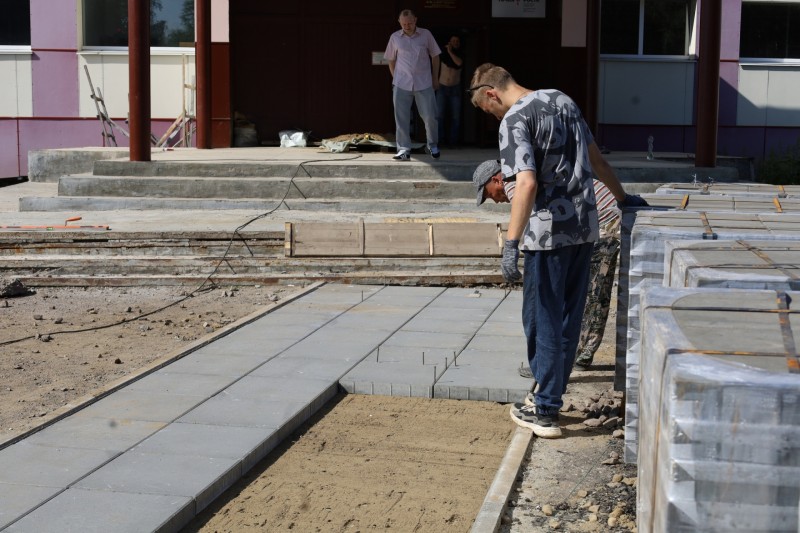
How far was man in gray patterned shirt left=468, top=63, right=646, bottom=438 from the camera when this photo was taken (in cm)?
525

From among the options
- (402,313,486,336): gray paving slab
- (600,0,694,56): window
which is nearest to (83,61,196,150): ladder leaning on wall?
(600,0,694,56): window

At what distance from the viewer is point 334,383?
6043mm

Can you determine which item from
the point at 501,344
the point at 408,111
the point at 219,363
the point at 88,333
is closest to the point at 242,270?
the point at 88,333

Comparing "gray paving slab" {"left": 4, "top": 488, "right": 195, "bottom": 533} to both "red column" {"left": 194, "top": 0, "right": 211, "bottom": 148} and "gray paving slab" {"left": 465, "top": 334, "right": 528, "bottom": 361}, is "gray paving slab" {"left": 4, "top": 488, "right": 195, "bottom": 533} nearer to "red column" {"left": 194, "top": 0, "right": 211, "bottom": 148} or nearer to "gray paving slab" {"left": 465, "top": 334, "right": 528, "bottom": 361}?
"gray paving slab" {"left": 465, "top": 334, "right": 528, "bottom": 361}

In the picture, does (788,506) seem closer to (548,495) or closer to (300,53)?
(548,495)

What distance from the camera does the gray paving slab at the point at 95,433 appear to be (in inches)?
192

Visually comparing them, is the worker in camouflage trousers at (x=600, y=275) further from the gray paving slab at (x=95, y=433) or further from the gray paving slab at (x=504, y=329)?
the gray paving slab at (x=95, y=433)

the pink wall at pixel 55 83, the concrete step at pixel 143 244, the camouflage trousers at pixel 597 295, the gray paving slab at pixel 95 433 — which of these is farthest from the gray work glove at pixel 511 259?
the pink wall at pixel 55 83

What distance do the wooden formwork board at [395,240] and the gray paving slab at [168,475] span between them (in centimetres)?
519

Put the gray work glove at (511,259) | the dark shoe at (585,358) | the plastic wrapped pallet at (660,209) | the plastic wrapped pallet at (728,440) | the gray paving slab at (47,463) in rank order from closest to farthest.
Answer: the plastic wrapped pallet at (728,440) < the gray paving slab at (47,463) < the gray work glove at (511,259) < the plastic wrapped pallet at (660,209) < the dark shoe at (585,358)

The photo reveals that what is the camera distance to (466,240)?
32.2 ft

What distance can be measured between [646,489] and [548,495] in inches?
79.0

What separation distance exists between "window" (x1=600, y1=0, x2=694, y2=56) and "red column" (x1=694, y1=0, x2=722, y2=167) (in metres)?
3.82

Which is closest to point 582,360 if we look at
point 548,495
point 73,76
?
point 548,495
